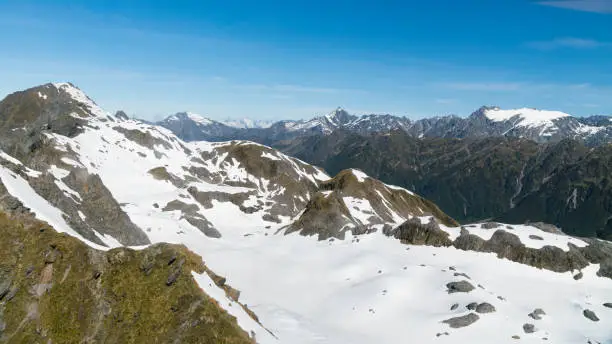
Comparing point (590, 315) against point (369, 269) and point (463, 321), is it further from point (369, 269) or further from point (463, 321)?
point (369, 269)

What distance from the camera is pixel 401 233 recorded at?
93.6m

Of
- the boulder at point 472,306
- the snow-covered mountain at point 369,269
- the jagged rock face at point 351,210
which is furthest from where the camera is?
the jagged rock face at point 351,210

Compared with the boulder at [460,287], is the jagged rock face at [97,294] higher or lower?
higher

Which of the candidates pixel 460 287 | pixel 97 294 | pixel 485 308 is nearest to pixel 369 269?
pixel 460 287

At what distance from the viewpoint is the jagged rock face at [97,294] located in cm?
3231

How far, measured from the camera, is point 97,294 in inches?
1372

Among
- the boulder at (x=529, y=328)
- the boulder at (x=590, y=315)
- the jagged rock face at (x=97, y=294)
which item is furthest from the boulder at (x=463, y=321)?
the jagged rock face at (x=97, y=294)

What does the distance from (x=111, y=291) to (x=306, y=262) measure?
194 feet

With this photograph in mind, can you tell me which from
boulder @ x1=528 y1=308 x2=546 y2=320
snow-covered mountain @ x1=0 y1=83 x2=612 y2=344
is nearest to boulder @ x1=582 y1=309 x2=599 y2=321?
snow-covered mountain @ x1=0 y1=83 x2=612 y2=344

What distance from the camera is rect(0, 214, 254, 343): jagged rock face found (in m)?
32.3

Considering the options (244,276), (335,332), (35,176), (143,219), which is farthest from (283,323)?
(143,219)

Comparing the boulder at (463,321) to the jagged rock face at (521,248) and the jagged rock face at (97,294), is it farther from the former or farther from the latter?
the jagged rock face at (97,294)

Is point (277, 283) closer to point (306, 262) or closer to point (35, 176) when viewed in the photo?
point (306, 262)

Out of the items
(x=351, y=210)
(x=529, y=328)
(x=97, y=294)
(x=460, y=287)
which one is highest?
(x=97, y=294)
